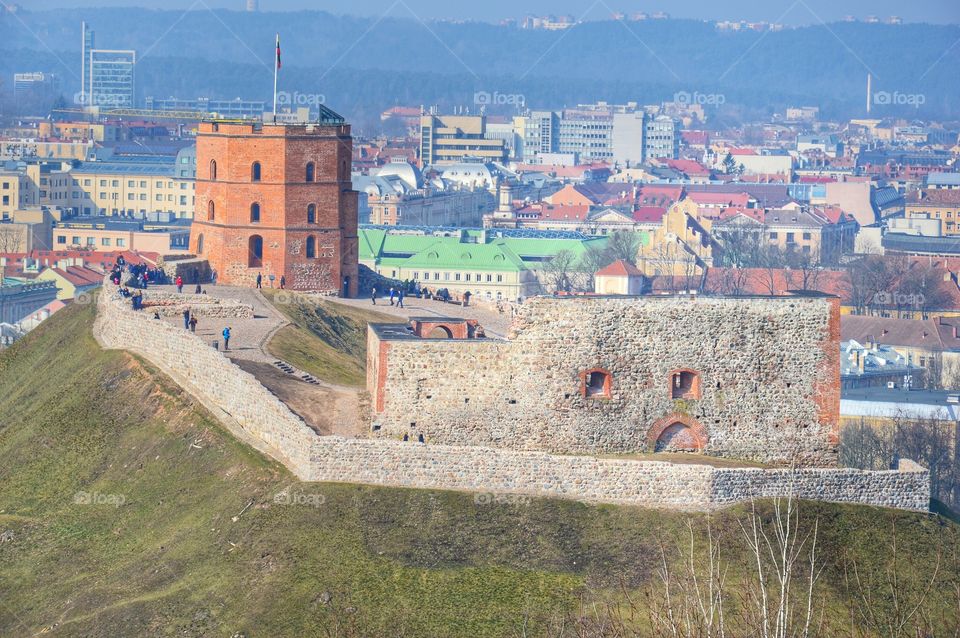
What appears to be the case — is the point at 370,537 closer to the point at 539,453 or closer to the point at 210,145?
the point at 539,453

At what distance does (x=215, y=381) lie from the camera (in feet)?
164

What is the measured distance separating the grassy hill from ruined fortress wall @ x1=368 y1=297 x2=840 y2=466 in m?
2.53

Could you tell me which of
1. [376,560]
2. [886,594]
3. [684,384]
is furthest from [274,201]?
[886,594]

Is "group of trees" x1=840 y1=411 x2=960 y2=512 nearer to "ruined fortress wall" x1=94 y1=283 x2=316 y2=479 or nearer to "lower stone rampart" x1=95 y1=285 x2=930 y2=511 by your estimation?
"ruined fortress wall" x1=94 y1=283 x2=316 y2=479

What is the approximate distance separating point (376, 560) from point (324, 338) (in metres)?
21.0

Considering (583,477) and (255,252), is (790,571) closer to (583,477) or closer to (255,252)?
(583,477)

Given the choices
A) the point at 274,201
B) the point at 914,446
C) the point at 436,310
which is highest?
the point at 274,201

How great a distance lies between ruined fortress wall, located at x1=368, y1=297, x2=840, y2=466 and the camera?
4406 cm

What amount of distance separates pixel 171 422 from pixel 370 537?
10292mm

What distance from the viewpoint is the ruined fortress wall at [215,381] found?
1768 inches

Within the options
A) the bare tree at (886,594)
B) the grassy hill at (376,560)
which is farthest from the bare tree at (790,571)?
the bare tree at (886,594)

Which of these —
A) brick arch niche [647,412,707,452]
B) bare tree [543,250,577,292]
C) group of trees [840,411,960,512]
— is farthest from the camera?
bare tree [543,250,577,292]

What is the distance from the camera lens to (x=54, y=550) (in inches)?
1770

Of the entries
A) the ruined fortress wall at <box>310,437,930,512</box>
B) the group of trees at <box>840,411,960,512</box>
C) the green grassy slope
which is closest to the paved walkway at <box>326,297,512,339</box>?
the green grassy slope
